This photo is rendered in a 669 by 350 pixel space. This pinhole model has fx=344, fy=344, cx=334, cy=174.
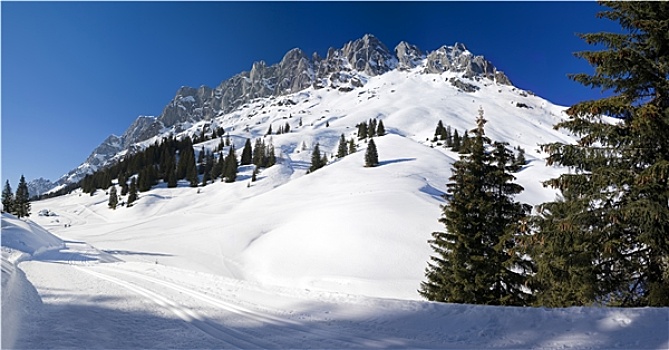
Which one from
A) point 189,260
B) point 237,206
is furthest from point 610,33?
point 237,206

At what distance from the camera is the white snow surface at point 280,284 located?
5.45 m

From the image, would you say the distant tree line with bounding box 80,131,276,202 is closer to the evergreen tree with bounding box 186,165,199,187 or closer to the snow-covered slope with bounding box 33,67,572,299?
the evergreen tree with bounding box 186,165,199,187

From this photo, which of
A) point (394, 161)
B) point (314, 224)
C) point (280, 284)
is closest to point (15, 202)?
point (314, 224)

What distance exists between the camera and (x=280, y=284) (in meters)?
19.3

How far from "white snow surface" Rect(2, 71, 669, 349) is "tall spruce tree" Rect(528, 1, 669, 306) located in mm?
2013

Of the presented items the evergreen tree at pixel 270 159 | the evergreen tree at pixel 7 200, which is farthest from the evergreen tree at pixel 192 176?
the evergreen tree at pixel 7 200

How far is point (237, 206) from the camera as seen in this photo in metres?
A: 49.2

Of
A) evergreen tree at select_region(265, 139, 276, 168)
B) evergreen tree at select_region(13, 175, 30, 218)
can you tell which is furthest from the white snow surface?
evergreen tree at select_region(265, 139, 276, 168)

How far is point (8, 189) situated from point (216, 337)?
66537 millimetres

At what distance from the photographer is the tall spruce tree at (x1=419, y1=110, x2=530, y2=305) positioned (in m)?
12.2

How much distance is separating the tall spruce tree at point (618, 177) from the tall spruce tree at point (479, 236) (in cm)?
434

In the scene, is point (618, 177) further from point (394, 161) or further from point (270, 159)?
point (270, 159)

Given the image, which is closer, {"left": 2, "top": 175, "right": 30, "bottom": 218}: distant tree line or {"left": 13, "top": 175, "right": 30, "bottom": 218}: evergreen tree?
{"left": 2, "top": 175, "right": 30, "bottom": 218}: distant tree line

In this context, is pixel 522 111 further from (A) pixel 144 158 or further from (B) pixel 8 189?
(B) pixel 8 189
